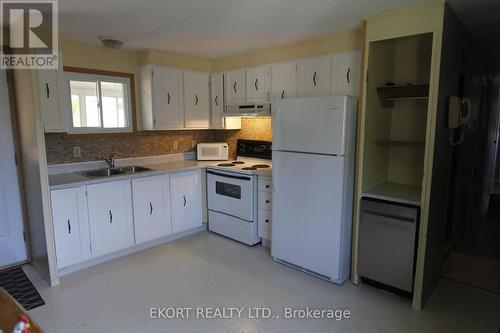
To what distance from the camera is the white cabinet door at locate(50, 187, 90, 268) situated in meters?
2.89

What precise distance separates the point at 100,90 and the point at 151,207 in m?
1.53

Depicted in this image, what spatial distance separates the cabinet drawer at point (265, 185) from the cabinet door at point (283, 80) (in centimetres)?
95

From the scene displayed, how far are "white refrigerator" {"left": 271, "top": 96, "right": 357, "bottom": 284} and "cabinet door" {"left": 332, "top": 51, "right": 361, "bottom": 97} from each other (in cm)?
38

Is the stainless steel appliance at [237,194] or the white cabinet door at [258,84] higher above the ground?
the white cabinet door at [258,84]

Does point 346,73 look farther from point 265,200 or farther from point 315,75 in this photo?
point 265,200

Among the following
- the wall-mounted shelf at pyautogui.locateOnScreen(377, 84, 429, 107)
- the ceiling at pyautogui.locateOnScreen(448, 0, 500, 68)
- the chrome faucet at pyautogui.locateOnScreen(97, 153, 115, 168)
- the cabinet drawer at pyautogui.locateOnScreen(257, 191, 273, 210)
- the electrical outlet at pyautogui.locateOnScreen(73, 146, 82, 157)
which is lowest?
the cabinet drawer at pyautogui.locateOnScreen(257, 191, 273, 210)

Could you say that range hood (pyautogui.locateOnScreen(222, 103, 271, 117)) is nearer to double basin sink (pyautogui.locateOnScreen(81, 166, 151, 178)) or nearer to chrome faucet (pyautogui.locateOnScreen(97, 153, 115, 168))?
double basin sink (pyautogui.locateOnScreen(81, 166, 151, 178))

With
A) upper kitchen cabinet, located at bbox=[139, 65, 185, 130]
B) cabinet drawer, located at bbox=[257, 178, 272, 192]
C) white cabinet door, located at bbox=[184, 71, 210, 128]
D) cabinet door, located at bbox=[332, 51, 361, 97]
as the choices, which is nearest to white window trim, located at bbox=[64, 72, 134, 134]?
upper kitchen cabinet, located at bbox=[139, 65, 185, 130]

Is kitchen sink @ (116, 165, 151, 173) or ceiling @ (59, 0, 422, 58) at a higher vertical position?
ceiling @ (59, 0, 422, 58)

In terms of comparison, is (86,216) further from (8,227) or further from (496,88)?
(496,88)

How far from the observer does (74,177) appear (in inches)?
126

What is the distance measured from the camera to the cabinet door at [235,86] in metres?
4.02

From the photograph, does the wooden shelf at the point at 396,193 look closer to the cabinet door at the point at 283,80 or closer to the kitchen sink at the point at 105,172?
the cabinet door at the point at 283,80

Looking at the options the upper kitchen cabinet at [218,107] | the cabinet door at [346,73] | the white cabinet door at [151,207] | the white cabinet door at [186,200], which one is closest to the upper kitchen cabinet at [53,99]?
the white cabinet door at [151,207]
